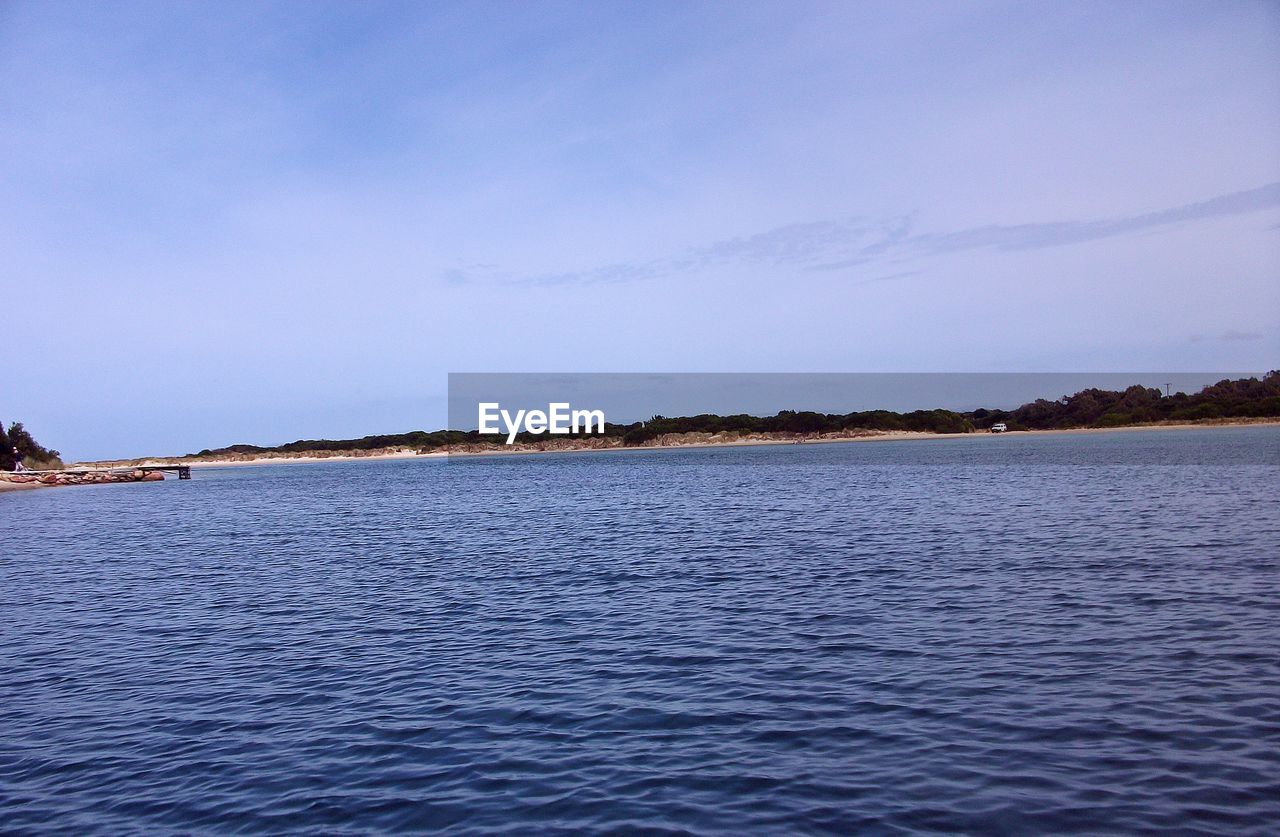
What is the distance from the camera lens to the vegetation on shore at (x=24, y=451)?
113 meters

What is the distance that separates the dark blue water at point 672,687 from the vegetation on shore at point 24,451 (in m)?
101

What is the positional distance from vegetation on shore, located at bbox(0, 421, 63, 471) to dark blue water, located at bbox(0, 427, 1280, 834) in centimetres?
10131

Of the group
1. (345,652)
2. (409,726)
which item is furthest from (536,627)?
(409,726)

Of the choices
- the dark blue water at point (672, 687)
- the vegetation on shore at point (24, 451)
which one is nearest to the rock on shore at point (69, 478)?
the vegetation on shore at point (24, 451)

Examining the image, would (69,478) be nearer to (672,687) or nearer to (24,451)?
(24,451)

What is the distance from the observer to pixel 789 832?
8984 millimetres

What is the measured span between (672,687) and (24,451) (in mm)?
144311

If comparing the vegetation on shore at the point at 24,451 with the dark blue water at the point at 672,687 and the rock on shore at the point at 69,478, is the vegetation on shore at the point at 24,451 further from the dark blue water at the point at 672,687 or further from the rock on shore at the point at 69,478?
the dark blue water at the point at 672,687

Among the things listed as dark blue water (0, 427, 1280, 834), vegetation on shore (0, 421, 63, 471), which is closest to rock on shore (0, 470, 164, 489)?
vegetation on shore (0, 421, 63, 471)

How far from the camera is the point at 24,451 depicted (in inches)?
4985

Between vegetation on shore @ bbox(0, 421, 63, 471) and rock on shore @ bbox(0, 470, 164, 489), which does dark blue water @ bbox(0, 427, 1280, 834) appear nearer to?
rock on shore @ bbox(0, 470, 164, 489)

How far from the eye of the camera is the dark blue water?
391 inches

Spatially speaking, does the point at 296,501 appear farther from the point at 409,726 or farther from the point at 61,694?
the point at 409,726

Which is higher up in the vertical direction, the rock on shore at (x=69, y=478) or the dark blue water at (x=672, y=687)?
the rock on shore at (x=69, y=478)
